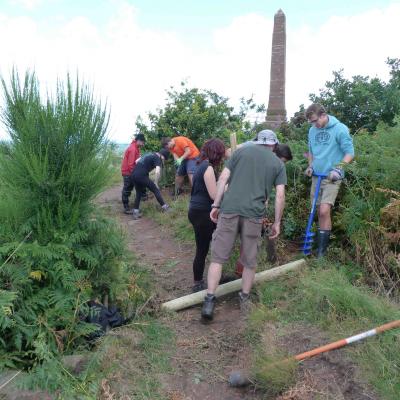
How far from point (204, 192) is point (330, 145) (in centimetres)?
182

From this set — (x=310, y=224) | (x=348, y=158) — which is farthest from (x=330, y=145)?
(x=310, y=224)

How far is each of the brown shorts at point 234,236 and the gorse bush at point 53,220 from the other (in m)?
1.09

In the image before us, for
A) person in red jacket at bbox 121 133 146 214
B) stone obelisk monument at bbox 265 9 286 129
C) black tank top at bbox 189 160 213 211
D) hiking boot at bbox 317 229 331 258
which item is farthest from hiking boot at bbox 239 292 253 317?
stone obelisk monument at bbox 265 9 286 129

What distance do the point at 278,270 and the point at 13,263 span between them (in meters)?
3.01

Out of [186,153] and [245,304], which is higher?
[186,153]

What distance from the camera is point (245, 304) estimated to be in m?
4.39

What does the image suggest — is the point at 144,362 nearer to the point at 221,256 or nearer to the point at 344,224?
the point at 221,256

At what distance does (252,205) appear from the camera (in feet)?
14.0

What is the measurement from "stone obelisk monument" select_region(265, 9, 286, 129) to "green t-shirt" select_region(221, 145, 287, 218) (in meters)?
8.20

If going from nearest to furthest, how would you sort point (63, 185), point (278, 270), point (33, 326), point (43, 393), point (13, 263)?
point (43, 393) < point (33, 326) < point (13, 263) < point (63, 185) < point (278, 270)

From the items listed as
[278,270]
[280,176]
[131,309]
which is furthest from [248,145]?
[131,309]

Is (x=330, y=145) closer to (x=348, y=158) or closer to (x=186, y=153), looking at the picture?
(x=348, y=158)

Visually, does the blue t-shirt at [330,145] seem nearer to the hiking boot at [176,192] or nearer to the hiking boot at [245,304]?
the hiking boot at [245,304]

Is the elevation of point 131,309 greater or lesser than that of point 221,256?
lesser
